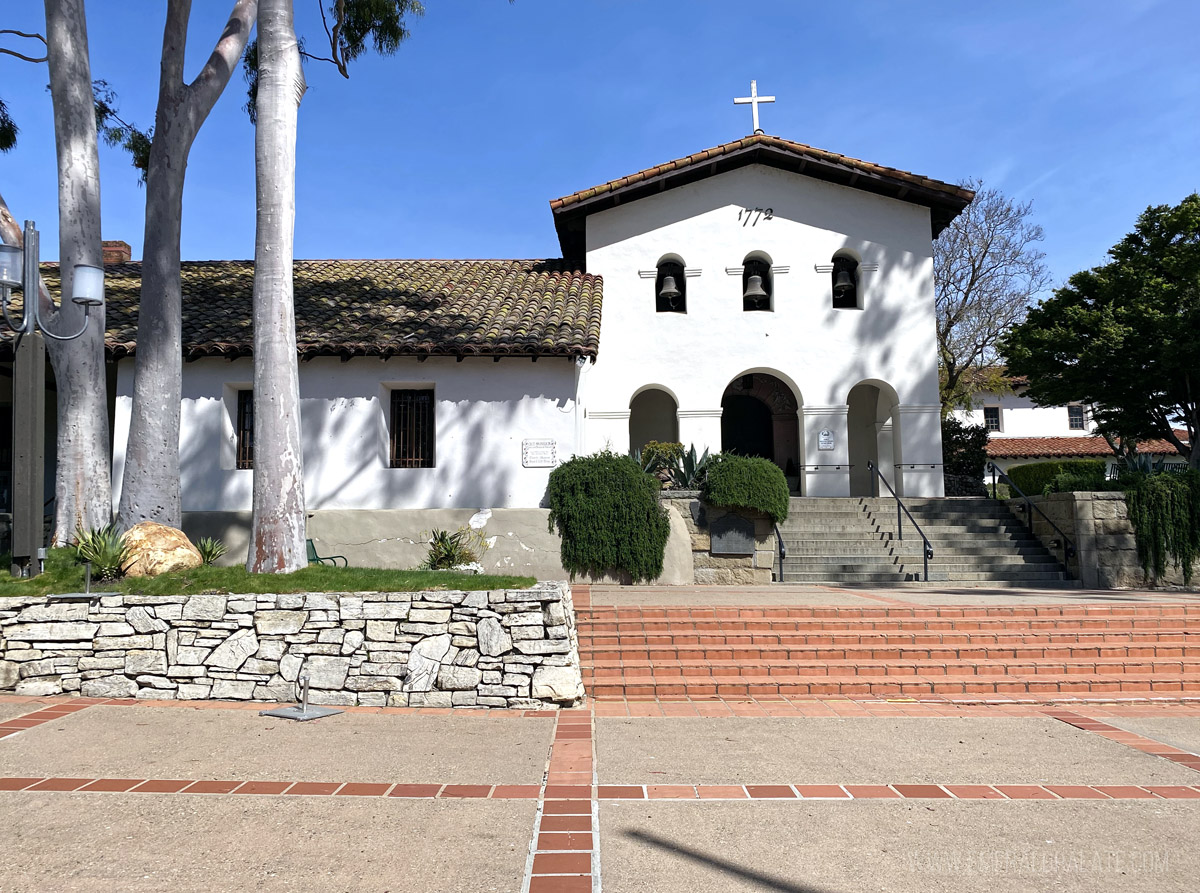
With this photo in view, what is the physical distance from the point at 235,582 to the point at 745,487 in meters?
7.92

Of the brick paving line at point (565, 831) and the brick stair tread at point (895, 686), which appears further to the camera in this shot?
the brick stair tread at point (895, 686)

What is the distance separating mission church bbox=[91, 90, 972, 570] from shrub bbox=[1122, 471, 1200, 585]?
3.89 m

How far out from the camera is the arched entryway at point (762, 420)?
1881cm

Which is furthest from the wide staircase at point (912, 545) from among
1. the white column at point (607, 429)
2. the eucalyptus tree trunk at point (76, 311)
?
the eucalyptus tree trunk at point (76, 311)

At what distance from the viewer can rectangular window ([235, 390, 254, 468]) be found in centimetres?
1351

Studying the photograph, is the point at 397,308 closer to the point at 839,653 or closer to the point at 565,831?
the point at 839,653

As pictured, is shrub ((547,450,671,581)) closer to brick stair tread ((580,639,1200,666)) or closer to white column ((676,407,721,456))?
white column ((676,407,721,456))

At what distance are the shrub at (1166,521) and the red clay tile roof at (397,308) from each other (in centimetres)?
943

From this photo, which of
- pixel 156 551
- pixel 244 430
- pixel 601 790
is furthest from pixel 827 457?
pixel 601 790

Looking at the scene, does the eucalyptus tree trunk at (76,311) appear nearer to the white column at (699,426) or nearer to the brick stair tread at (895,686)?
the brick stair tread at (895,686)

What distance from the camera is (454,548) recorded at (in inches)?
480

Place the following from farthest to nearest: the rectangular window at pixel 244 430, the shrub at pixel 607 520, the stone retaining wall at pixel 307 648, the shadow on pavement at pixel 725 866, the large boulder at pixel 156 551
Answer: the rectangular window at pixel 244 430 → the shrub at pixel 607 520 → the large boulder at pixel 156 551 → the stone retaining wall at pixel 307 648 → the shadow on pavement at pixel 725 866

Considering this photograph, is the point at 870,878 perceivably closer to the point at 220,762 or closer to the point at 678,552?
the point at 220,762

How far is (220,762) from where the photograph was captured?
5441 millimetres
